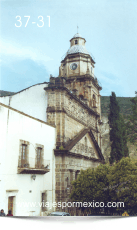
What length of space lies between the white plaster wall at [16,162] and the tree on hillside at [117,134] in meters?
10.4

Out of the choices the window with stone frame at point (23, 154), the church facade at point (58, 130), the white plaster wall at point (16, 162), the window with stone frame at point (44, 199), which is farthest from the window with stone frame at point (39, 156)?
the window with stone frame at point (44, 199)

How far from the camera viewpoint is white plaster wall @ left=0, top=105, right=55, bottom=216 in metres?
12.7

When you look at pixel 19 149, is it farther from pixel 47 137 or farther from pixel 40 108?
pixel 40 108

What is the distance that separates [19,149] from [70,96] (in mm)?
9481

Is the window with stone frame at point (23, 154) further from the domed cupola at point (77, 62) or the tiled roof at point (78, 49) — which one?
the tiled roof at point (78, 49)

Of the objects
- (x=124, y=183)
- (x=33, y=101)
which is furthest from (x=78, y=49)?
(x=124, y=183)

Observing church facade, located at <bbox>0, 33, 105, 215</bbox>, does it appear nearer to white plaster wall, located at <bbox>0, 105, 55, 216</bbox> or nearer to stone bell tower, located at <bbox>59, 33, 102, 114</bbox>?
white plaster wall, located at <bbox>0, 105, 55, 216</bbox>

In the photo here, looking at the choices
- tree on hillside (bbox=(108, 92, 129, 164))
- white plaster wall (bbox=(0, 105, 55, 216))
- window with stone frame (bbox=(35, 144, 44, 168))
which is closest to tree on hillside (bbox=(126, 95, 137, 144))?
tree on hillside (bbox=(108, 92, 129, 164))

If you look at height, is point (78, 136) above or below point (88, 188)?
above

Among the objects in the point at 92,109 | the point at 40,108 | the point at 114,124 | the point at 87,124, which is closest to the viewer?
the point at 40,108

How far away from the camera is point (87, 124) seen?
28219mm

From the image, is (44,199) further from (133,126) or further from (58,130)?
(133,126)

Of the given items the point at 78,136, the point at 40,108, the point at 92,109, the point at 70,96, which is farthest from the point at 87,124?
the point at 40,108

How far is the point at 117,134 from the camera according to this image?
84.3 ft
